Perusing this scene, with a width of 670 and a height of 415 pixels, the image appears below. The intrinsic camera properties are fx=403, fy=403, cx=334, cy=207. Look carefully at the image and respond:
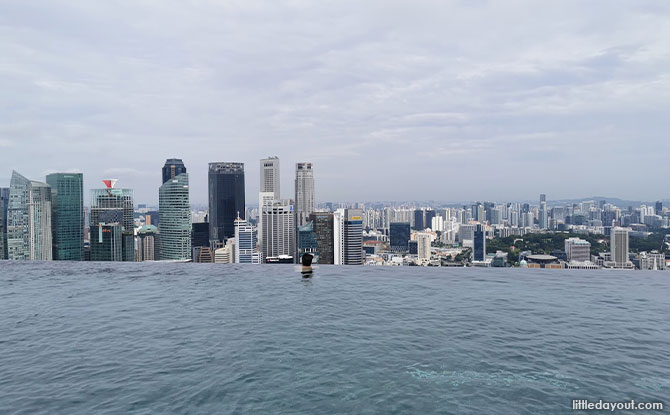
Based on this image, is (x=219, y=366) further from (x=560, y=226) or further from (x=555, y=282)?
(x=560, y=226)

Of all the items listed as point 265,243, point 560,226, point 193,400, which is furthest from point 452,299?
point 560,226

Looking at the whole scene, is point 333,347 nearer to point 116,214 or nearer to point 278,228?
point 116,214

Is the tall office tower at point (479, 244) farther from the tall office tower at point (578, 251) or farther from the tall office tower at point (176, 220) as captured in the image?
the tall office tower at point (176, 220)

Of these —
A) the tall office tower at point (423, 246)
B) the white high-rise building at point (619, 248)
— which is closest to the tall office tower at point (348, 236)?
the tall office tower at point (423, 246)

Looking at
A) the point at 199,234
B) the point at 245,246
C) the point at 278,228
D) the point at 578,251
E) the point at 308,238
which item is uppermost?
the point at 278,228

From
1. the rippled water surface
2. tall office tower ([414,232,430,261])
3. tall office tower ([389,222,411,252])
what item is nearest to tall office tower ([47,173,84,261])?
the rippled water surface

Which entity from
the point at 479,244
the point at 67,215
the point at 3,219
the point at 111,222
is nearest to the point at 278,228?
the point at 111,222
